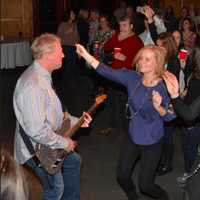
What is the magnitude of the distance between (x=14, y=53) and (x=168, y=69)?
25.4 feet

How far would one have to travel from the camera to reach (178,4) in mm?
16531

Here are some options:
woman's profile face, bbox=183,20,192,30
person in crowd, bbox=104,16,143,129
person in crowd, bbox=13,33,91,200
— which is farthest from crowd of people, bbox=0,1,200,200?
woman's profile face, bbox=183,20,192,30

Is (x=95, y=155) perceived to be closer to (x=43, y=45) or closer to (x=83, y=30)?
(x=43, y=45)

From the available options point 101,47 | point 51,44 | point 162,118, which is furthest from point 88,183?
point 101,47

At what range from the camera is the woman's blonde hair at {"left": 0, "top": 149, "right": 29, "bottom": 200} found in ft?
7.03

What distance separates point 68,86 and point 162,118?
21.6 ft

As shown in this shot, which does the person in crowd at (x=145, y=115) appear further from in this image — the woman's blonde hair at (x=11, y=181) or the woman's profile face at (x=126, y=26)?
the woman's profile face at (x=126, y=26)

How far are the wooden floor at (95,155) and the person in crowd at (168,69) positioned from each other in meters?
0.11

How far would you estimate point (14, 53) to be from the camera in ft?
41.1

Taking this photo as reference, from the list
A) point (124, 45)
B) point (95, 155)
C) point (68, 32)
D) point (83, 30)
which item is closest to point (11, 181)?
point (95, 155)

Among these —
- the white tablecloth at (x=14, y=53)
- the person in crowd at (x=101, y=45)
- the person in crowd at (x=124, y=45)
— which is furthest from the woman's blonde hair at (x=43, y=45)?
the white tablecloth at (x=14, y=53)

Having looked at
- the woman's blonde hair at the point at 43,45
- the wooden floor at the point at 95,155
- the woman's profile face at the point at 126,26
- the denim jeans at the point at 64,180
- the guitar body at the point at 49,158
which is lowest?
the wooden floor at the point at 95,155

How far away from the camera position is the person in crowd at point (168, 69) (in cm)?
543

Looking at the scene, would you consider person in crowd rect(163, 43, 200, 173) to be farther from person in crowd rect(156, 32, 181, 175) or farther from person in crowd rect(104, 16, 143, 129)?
person in crowd rect(104, 16, 143, 129)
